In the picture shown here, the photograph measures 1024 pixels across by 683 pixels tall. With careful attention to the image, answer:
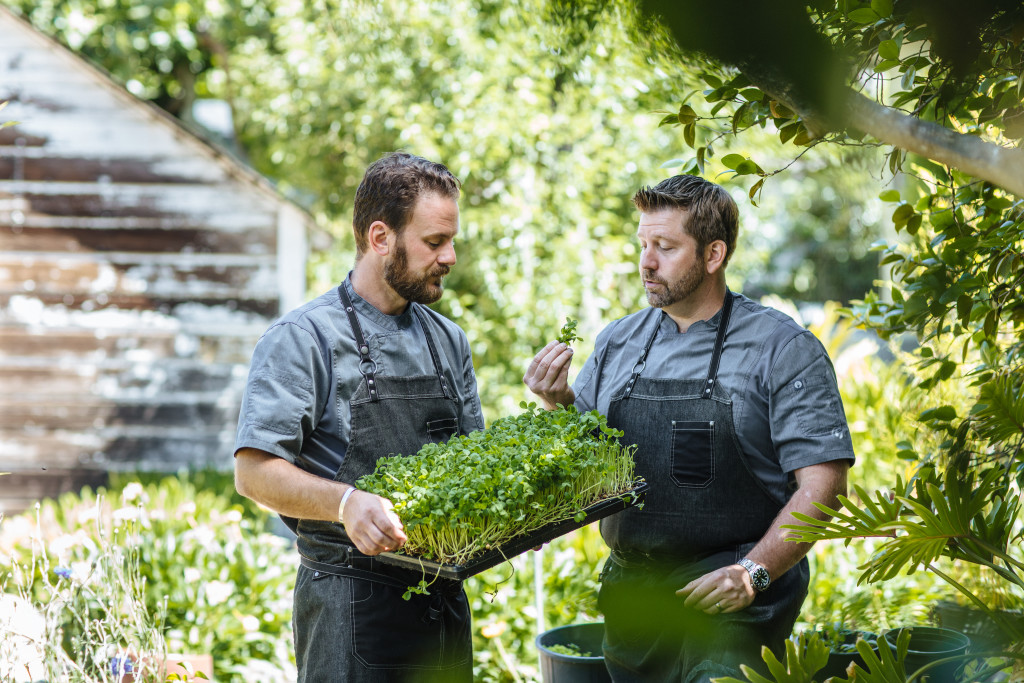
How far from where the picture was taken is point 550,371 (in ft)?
8.64

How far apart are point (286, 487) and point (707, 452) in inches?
44.7

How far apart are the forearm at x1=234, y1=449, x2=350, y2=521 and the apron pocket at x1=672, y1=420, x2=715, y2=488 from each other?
3.06 feet

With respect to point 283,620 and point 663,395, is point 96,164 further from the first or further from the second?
point 663,395

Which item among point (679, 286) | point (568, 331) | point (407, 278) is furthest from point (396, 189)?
point (679, 286)

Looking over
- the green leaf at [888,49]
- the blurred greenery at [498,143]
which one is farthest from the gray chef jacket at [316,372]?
the blurred greenery at [498,143]

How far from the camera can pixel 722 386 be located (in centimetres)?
256

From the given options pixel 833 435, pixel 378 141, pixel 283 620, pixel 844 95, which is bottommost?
pixel 283 620

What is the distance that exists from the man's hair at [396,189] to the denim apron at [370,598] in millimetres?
251

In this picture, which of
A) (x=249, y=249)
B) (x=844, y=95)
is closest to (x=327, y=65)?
(x=249, y=249)

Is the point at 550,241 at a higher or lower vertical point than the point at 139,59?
lower

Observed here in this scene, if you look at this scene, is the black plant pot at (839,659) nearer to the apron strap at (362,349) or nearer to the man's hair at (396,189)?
the apron strap at (362,349)

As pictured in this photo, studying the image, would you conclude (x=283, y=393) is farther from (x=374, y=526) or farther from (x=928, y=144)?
(x=928, y=144)

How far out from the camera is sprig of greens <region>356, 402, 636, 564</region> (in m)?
2.11

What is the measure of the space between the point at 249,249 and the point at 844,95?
19.2 feet
